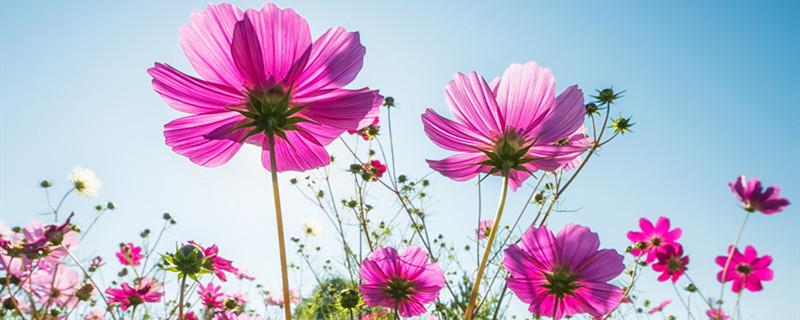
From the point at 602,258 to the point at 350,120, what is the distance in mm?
436

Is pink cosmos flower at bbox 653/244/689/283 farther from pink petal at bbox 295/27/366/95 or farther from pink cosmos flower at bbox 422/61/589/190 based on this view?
pink petal at bbox 295/27/366/95

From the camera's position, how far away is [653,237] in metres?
1.67

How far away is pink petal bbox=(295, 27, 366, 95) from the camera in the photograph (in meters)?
0.46

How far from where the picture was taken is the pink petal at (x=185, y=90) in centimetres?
46

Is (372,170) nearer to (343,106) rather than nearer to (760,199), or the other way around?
→ (343,106)

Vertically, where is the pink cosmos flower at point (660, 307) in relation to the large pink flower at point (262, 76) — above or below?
above

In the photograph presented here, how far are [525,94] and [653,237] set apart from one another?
142 centimetres

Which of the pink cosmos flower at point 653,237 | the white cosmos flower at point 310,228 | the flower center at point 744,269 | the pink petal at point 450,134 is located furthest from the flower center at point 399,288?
the white cosmos flower at point 310,228

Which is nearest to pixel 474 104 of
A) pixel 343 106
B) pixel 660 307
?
pixel 343 106

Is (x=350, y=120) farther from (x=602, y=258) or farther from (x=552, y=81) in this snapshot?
(x=602, y=258)

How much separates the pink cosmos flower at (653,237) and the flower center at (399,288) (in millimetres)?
1108

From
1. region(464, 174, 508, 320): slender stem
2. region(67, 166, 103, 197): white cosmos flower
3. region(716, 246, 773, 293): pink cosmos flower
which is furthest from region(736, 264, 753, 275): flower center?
region(67, 166, 103, 197): white cosmos flower

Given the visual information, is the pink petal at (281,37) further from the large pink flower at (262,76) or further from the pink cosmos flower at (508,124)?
the pink cosmos flower at (508,124)

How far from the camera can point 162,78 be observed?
46 centimetres
